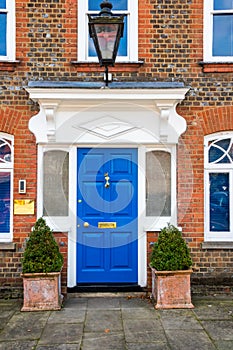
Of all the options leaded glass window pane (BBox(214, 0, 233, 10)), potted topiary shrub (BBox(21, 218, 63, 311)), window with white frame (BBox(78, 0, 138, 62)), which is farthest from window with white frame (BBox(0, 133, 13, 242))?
leaded glass window pane (BBox(214, 0, 233, 10))

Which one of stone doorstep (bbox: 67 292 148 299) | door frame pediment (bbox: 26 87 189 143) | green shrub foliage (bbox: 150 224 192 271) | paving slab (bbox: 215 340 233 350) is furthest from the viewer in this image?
stone doorstep (bbox: 67 292 148 299)

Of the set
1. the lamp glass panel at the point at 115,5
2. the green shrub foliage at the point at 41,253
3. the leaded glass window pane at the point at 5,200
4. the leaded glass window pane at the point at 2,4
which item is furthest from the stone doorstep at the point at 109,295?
the leaded glass window pane at the point at 2,4

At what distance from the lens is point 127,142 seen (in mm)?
6281

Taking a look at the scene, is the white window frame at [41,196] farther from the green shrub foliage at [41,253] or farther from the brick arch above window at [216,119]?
the brick arch above window at [216,119]

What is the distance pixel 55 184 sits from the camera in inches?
247

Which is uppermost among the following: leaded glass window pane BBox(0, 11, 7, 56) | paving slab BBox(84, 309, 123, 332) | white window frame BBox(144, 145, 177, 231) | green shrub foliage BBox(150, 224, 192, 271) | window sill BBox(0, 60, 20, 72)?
leaded glass window pane BBox(0, 11, 7, 56)

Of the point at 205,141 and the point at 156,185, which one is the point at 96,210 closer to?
the point at 156,185

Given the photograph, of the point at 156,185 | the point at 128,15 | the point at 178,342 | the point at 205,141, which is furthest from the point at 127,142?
the point at 178,342

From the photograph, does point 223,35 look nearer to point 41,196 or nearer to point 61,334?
point 41,196

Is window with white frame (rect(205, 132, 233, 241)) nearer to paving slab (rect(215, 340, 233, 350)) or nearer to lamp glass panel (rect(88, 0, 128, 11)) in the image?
paving slab (rect(215, 340, 233, 350))

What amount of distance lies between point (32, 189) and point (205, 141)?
3.00 m

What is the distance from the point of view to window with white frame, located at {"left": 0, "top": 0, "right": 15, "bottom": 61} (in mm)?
6344

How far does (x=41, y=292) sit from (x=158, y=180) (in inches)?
100

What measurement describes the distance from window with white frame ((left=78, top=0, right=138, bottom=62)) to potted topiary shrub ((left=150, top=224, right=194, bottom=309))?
126 inches
